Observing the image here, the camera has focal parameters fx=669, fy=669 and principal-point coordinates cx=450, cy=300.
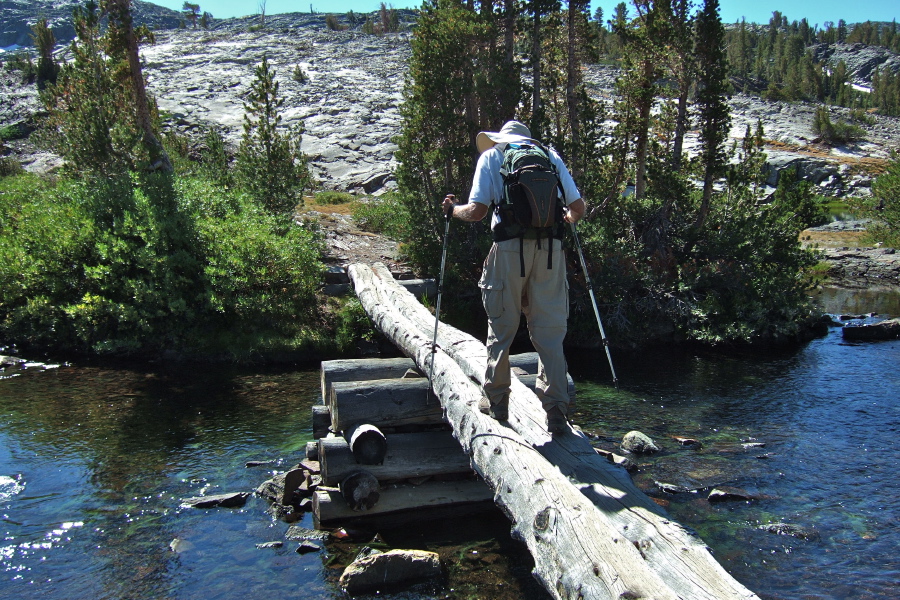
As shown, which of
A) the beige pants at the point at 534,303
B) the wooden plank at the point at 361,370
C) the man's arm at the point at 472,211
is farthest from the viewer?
the wooden plank at the point at 361,370

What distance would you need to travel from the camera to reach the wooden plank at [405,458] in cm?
790

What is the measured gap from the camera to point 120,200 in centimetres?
1628

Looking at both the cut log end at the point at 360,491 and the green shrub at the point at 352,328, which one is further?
the green shrub at the point at 352,328

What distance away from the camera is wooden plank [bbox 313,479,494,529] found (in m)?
7.68

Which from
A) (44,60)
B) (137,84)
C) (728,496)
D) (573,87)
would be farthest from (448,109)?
(44,60)

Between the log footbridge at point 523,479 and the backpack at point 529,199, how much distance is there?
172 cm

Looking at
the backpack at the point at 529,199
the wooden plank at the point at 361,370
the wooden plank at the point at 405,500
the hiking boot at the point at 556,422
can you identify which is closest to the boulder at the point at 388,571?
the wooden plank at the point at 405,500

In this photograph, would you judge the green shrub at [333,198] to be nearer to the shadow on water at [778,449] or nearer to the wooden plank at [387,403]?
the shadow on water at [778,449]

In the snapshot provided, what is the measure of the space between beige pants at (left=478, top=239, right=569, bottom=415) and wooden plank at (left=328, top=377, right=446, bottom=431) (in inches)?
89.5

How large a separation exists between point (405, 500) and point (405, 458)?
0.50m

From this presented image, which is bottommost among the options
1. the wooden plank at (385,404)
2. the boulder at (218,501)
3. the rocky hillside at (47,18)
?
the boulder at (218,501)

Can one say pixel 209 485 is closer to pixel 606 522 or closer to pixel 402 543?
pixel 402 543

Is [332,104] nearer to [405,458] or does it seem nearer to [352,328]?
[352,328]

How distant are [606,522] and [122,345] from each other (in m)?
12.9
